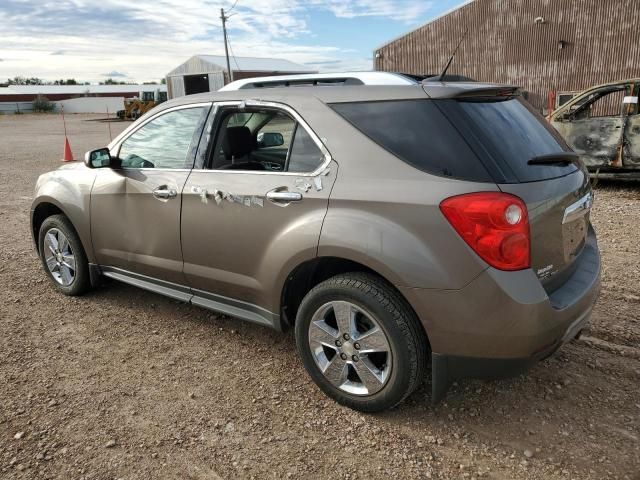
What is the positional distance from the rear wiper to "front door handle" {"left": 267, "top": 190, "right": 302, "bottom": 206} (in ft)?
3.85

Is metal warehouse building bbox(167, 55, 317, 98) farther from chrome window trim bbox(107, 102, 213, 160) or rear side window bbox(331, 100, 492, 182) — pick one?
rear side window bbox(331, 100, 492, 182)

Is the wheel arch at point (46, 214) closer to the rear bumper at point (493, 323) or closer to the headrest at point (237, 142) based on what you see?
the headrest at point (237, 142)

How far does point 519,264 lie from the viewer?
2.38 m

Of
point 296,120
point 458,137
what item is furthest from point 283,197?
point 458,137

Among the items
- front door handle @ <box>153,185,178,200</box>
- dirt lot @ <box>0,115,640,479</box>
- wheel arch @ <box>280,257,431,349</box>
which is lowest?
dirt lot @ <box>0,115,640,479</box>

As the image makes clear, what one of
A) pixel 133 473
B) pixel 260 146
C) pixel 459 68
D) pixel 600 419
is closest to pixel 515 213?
pixel 600 419

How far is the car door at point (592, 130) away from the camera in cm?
827

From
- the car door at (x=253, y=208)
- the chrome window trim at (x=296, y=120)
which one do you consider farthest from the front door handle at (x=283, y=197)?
the chrome window trim at (x=296, y=120)

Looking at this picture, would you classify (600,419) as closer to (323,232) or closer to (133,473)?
(323,232)

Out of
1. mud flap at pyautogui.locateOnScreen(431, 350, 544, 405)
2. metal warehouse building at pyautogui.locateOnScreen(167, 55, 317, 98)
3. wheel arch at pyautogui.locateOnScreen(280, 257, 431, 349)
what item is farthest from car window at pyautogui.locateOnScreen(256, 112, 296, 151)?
metal warehouse building at pyautogui.locateOnScreen(167, 55, 317, 98)

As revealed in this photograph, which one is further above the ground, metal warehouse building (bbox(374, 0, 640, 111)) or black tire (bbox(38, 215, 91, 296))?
metal warehouse building (bbox(374, 0, 640, 111))

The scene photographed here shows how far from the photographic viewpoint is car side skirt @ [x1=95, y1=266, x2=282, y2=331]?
3234 mm

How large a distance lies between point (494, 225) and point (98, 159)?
2.87 m

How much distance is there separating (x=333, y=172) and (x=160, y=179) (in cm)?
141
